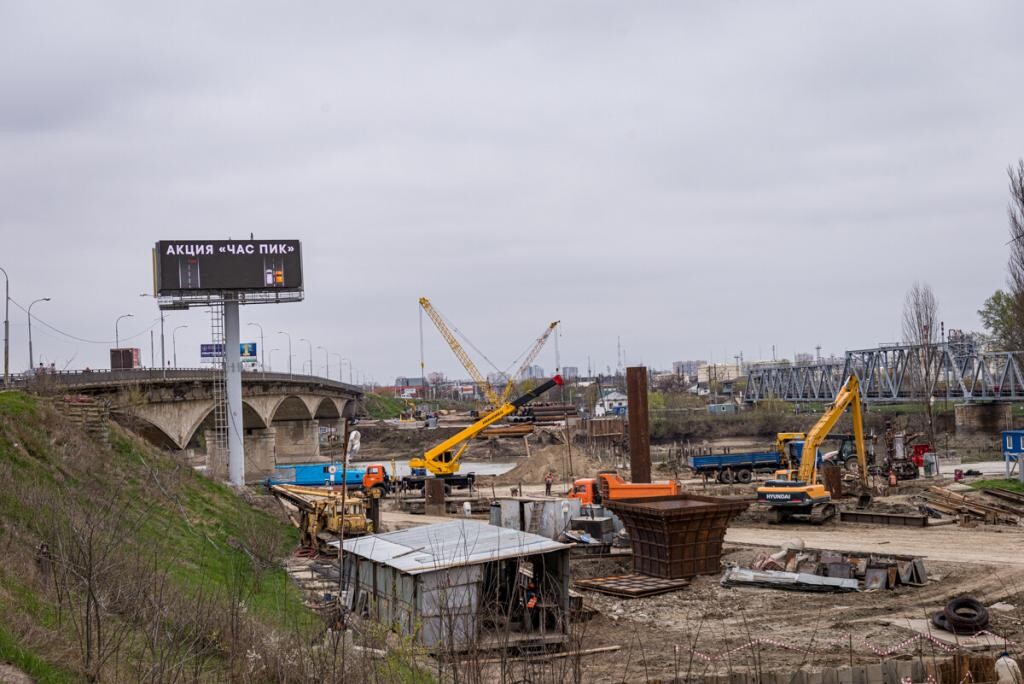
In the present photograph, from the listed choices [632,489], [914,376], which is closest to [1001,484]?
[632,489]

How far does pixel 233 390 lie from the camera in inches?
1996

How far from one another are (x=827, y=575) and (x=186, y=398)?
40.1 metres

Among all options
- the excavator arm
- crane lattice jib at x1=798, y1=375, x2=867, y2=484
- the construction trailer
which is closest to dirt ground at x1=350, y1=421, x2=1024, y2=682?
the construction trailer

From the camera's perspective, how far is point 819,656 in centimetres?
1717

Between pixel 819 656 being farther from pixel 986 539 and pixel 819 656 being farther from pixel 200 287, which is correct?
pixel 200 287

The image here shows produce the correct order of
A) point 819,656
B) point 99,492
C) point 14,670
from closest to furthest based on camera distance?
point 14,670 → point 819,656 → point 99,492

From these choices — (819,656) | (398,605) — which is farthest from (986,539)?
(398,605)

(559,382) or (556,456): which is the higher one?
(559,382)

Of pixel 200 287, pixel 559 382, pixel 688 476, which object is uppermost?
pixel 200 287

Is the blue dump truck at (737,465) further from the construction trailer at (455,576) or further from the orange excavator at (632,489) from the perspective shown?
the construction trailer at (455,576)

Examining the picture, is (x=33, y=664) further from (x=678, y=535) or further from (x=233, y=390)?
(x=233, y=390)

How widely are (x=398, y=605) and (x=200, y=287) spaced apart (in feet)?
116

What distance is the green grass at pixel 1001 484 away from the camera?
41.5 meters

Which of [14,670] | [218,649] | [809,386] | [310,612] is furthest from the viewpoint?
[809,386]
